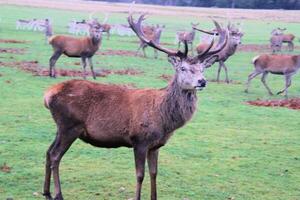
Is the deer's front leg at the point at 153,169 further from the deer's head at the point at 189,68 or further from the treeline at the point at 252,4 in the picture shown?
the treeline at the point at 252,4

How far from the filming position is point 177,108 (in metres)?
6.85

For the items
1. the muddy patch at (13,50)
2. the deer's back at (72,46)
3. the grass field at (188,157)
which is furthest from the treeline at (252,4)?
the grass field at (188,157)

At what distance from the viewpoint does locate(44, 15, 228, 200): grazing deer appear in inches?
265

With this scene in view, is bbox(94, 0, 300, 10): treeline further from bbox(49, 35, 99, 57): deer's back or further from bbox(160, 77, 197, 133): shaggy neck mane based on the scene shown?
bbox(160, 77, 197, 133): shaggy neck mane

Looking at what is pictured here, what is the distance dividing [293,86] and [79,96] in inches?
527

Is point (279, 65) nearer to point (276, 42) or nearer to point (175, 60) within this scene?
point (175, 60)

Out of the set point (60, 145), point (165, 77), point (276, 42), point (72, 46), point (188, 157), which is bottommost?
point (276, 42)

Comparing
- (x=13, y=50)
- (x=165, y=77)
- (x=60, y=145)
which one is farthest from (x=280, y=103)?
(x=13, y=50)

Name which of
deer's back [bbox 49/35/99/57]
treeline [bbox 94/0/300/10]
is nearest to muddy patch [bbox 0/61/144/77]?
deer's back [bbox 49/35/99/57]

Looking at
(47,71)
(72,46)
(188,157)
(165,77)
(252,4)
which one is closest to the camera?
(188,157)

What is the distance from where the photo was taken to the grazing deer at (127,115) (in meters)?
6.73

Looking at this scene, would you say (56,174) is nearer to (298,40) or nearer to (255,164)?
(255,164)

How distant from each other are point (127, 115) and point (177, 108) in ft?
1.93

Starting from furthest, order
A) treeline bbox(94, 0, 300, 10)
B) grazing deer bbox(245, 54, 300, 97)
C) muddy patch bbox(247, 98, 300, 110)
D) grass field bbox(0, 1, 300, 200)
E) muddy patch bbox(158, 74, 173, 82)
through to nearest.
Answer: treeline bbox(94, 0, 300, 10), muddy patch bbox(158, 74, 173, 82), grazing deer bbox(245, 54, 300, 97), muddy patch bbox(247, 98, 300, 110), grass field bbox(0, 1, 300, 200)
